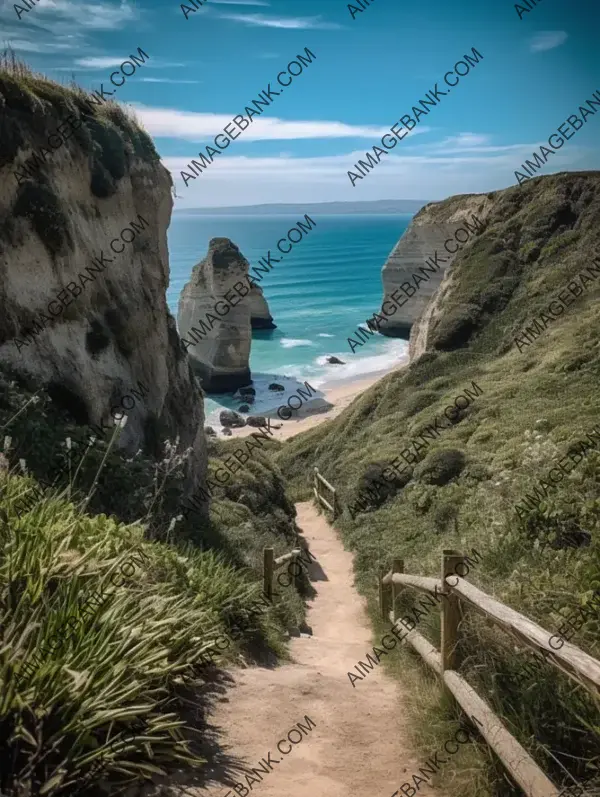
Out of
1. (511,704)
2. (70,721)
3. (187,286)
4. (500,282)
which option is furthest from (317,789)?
(187,286)

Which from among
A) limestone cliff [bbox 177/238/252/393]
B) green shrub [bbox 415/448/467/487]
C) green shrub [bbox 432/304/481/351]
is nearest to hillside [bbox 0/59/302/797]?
green shrub [bbox 415/448/467/487]

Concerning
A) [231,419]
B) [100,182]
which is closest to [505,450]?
[100,182]

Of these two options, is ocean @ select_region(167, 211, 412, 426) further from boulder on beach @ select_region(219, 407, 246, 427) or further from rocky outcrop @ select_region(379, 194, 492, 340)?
rocky outcrop @ select_region(379, 194, 492, 340)

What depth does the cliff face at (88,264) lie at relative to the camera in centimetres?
1163

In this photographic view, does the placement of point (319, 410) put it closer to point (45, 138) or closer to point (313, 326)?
point (313, 326)

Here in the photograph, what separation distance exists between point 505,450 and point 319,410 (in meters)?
34.4

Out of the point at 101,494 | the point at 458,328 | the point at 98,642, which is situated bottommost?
the point at 101,494

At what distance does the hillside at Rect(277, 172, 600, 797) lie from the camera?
15.0 ft

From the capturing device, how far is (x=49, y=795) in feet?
10.0

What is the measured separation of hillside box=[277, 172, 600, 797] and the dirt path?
1.31 feet

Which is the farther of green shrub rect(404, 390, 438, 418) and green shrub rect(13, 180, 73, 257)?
green shrub rect(404, 390, 438, 418)

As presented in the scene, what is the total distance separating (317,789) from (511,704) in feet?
4.08

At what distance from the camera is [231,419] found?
47.7m

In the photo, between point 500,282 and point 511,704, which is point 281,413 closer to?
point 500,282
